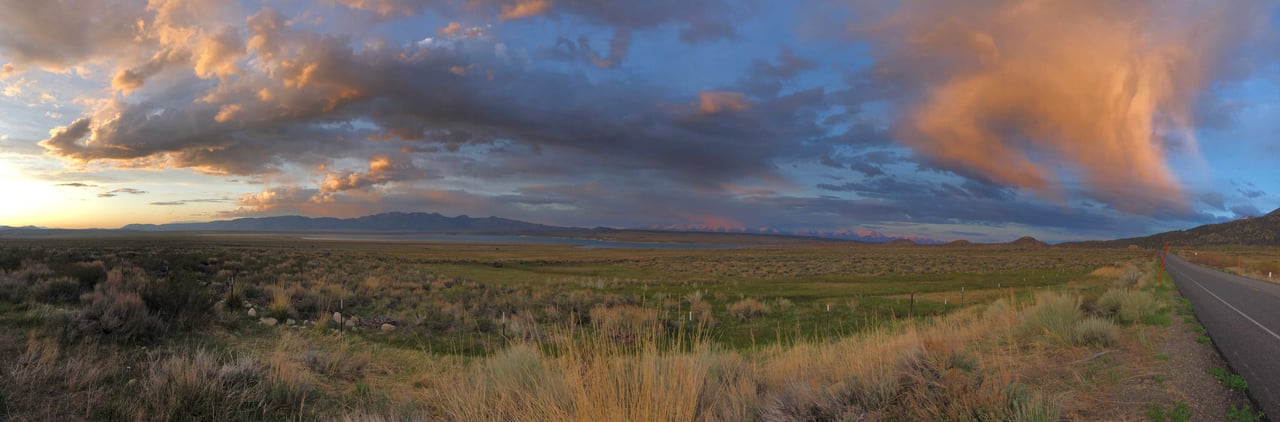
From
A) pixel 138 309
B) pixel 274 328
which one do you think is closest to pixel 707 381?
pixel 138 309

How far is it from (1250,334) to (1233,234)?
207341 millimetres

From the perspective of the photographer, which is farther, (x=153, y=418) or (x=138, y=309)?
(x=138, y=309)

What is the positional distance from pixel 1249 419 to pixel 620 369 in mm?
6493

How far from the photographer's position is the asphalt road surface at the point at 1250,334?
23.7 ft

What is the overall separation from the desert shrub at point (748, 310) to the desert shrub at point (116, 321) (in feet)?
50.6

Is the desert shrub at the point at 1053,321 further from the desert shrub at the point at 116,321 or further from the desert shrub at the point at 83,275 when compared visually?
the desert shrub at the point at 83,275

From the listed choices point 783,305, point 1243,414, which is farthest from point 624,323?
point 1243,414

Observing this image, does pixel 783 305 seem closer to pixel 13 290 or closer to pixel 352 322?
pixel 352 322

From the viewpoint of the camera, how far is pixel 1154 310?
45.8ft

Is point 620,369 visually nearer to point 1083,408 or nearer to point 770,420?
point 770,420

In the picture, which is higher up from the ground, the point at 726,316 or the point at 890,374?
the point at 890,374

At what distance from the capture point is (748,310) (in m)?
20.0

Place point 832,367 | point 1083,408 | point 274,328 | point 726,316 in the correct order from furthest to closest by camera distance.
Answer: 1. point 726,316
2. point 274,328
3. point 832,367
4. point 1083,408

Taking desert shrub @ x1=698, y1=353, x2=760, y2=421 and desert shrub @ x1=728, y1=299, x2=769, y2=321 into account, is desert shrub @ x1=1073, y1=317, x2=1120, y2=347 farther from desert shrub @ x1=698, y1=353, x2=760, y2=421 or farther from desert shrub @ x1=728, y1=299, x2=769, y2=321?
desert shrub @ x1=728, y1=299, x2=769, y2=321
